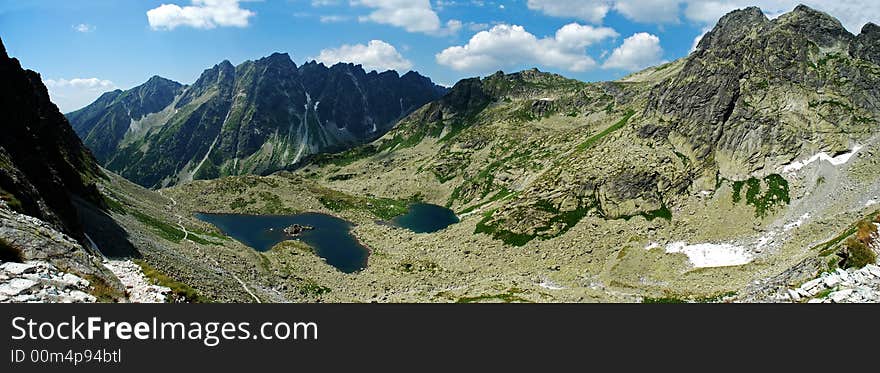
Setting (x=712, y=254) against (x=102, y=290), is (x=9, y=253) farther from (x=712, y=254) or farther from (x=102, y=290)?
(x=712, y=254)

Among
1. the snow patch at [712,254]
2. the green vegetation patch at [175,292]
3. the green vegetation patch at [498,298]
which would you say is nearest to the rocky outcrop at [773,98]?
the snow patch at [712,254]

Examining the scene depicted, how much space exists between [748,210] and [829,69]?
46.1 meters

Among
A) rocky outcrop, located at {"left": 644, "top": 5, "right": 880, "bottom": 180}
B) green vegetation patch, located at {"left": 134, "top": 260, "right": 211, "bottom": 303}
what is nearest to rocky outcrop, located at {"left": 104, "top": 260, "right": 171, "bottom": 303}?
green vegetation patch, located at {"left": 134, "top": 260, "right": 211, "bottom": 303}

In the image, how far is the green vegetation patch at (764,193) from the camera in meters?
87.1

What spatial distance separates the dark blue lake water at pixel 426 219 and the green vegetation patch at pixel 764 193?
7431cm

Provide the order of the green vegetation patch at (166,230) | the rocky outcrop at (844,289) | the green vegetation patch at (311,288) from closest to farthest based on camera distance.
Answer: the rocky outcrop at (844,289)
the green vegetation patch at (311,288)
the green vegetation patch at (166,230)

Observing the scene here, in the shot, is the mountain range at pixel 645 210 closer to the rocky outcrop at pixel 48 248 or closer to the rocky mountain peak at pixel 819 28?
the rocky mountain peak at pixel 819 28

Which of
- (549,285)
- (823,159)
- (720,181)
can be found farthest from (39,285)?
(823,159)

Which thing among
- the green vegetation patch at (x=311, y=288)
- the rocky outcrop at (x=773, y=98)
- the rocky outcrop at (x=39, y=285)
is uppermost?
the rocky outcrop at (x=773, y=98)

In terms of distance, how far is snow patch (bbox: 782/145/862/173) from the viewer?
89.2 metres

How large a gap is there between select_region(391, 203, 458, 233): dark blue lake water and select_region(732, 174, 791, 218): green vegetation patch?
74.3 meters

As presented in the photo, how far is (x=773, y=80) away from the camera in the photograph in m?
108

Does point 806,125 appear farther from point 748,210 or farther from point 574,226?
point 574,226

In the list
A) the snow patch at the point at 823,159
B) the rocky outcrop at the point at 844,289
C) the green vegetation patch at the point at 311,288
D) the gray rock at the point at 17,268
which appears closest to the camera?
the gray rock at the point at 17,268
